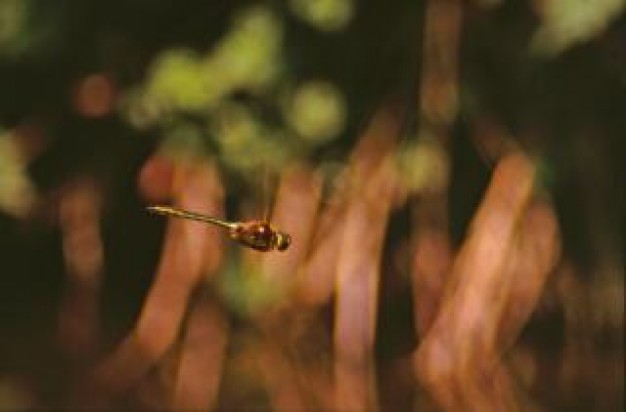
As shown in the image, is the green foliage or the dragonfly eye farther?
the green foliage

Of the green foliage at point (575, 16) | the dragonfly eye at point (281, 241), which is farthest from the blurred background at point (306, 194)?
the dragonfly eye at point (281, 241)

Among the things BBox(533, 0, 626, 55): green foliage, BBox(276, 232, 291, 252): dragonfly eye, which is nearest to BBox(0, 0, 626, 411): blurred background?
BBox(533, 0, 626, 55): green foliage

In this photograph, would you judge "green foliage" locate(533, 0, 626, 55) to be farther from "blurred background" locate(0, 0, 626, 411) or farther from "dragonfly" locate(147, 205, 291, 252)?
"dragonfly" locate(147, 205, 291, 252)

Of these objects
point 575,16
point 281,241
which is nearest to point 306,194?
point 575,16

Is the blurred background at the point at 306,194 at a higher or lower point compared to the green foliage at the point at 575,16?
lower

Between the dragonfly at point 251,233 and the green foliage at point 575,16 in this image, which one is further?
the green foliage at point 575,16

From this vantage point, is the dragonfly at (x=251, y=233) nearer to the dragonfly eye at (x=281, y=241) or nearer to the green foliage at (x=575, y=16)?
the dragonfly eye at (x=281, y=241)

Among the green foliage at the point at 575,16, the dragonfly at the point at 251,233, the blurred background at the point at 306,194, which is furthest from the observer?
the blurred background at the point at 306,194

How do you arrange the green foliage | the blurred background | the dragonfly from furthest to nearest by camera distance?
1. the blurred background
2. the green foliage
3. the dragonfly

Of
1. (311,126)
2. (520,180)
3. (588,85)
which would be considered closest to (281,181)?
(311,126)
